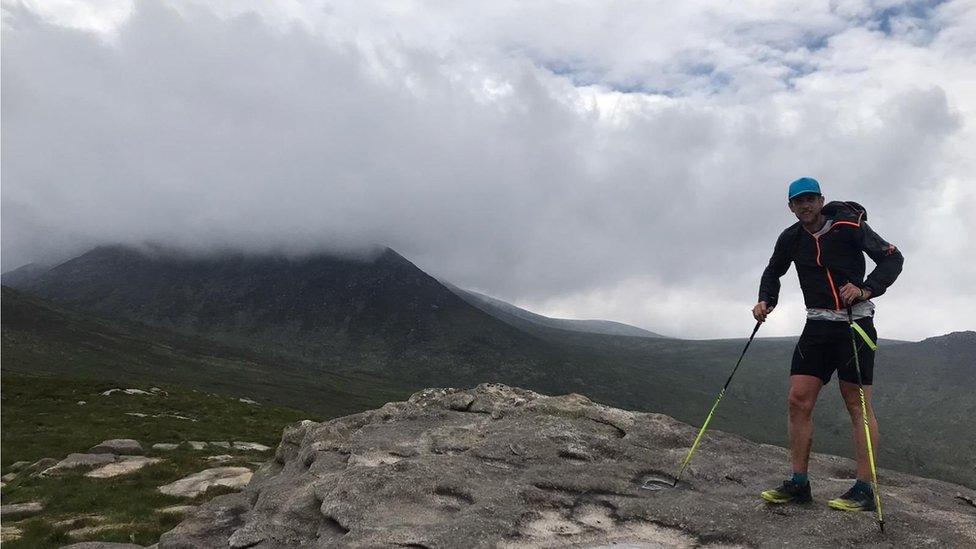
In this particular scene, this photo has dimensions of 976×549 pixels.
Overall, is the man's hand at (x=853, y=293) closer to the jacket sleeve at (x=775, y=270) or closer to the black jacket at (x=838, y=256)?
the black jacket at (x=838, y=256)

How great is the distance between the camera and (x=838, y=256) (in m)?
11.2

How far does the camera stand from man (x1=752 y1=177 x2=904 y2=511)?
1089cm

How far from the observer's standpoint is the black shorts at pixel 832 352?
1109 centimetres

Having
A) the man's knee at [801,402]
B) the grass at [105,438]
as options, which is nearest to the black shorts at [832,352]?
the man's knee at [801,402]

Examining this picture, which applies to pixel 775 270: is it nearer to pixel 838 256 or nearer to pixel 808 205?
pixel 838 256

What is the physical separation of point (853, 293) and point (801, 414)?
2.53m

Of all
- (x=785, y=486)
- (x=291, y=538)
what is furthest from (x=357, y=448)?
(x=785, y=486)

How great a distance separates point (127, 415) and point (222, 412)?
52.9ft

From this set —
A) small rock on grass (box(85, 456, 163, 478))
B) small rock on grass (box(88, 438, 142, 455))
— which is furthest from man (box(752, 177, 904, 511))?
small rock on grass (box(88, 438, 142, 455))

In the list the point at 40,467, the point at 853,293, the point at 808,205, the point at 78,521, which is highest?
the point at 808,205

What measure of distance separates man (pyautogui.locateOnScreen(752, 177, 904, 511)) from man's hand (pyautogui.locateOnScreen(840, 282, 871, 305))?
2 cm

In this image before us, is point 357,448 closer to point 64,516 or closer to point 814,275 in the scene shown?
point 814,275

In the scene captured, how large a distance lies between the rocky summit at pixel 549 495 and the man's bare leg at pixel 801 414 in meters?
0.95

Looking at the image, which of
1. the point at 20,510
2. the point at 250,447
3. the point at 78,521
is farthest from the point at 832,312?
the point at 250,447
